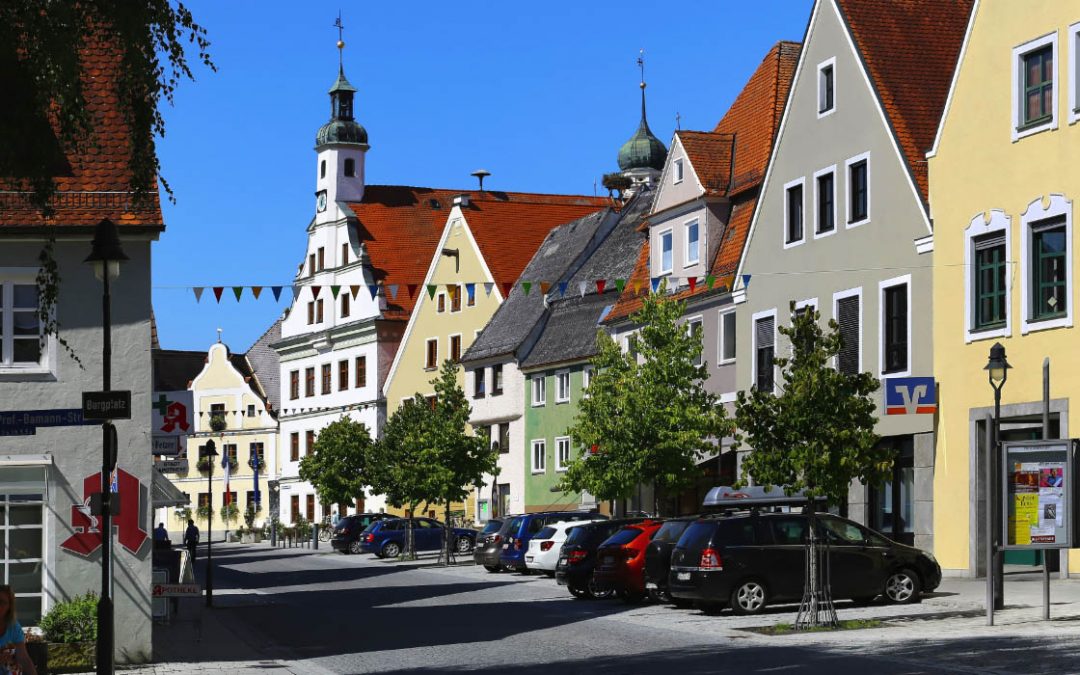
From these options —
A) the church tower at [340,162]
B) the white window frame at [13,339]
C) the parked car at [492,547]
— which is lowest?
the parked car at [492,547]

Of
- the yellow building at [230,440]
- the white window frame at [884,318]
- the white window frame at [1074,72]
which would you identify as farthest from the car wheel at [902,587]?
the yellow building at [230,440]

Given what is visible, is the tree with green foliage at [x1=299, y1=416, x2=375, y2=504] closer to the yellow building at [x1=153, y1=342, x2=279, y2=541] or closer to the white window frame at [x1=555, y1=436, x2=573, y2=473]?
the white window frame at [x1=555, y1=436, x2=573, y2=473]

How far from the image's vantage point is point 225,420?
11406cm

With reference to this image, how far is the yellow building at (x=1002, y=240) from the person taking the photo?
32531mm

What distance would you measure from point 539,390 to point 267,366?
5183 cm

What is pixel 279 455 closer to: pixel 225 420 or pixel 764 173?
pixel 225 420

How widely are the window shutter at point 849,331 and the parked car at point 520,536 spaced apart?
8744 mm

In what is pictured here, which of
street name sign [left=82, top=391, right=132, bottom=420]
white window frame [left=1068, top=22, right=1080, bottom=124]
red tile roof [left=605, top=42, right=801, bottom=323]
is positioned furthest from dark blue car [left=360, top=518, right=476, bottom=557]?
street name sign [left=82, top=391, right=132, bottom=420]

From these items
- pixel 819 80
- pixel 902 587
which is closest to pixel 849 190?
pixel 819 80

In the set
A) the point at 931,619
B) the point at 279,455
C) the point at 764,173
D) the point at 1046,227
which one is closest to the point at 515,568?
the point at 764,173

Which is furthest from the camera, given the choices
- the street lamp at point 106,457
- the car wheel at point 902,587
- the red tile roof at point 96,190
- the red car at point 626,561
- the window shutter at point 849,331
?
the window shutter at point 849,331

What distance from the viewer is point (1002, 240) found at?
113 ft

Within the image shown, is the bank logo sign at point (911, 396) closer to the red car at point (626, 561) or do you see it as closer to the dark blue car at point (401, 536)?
the red car at point (626, 561)

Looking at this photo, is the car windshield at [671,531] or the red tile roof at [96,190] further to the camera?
the car windshield at [671,531]
